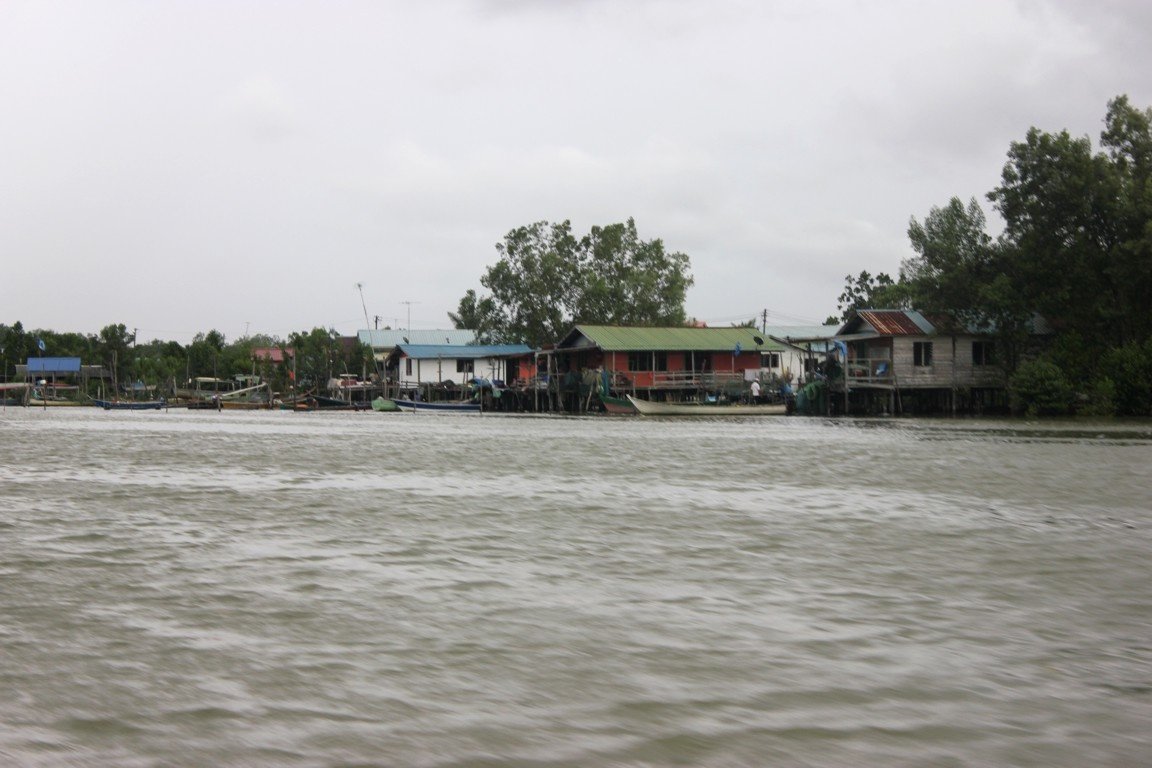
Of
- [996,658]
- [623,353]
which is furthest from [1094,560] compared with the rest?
[623,353]

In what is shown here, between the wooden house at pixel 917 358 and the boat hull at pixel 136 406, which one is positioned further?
the boat hull at pixel 136 406

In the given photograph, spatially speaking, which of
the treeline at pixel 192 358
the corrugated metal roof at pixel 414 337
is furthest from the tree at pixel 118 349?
the corrugated metal roof at pixel 414 337

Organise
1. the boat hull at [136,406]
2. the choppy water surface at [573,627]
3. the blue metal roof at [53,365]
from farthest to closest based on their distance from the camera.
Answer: the blue metal roof at [53,365]
the boat hull at [136,406]
the choppy water surface at [573,627]

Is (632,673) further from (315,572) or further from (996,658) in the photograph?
(315,572)

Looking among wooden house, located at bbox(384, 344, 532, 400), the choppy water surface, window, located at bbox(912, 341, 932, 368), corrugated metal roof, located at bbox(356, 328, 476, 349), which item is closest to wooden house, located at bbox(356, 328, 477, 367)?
corrugated metal roof, located at bbox(356, 328, 476, 349)

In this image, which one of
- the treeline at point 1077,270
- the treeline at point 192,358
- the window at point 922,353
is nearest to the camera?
the treeline at point 1077,270

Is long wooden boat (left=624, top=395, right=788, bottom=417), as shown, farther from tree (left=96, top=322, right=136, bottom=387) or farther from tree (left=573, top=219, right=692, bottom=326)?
tree (left=96, top=322, right=136, bottom=387)

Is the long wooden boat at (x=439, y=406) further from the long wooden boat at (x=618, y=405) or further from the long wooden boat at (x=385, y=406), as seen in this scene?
the long wooden boat at (x=618, y=405)

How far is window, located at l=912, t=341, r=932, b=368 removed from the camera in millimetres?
49031

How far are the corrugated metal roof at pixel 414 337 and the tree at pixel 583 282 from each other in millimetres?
19113

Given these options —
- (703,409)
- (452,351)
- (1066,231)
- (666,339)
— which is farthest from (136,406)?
(1066,231)

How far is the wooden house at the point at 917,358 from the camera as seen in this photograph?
4875cm

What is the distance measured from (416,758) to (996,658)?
300 centimetres

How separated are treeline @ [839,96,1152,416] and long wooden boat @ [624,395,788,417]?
375 inches
